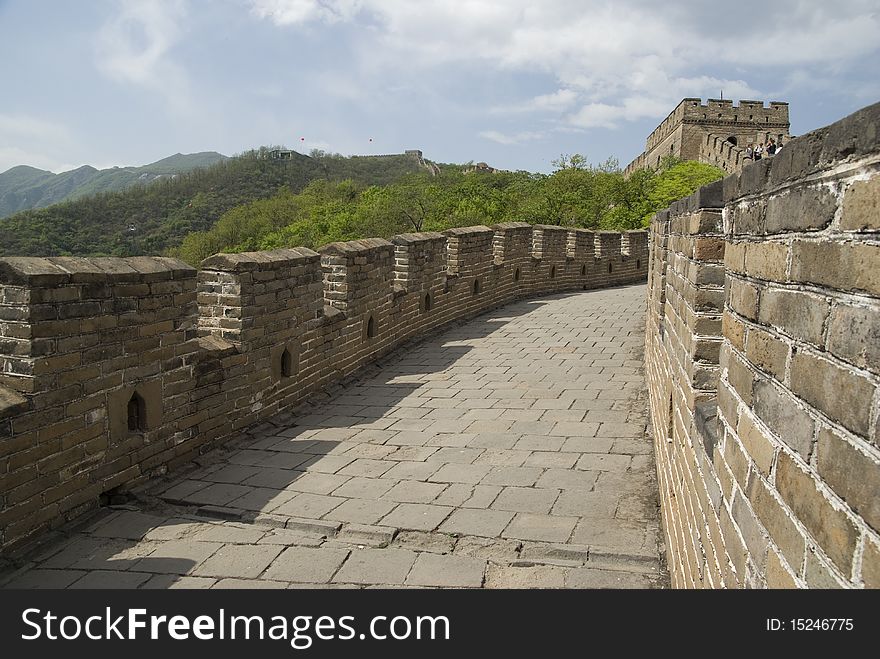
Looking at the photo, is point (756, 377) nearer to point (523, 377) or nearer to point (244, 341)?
point (244, 341)

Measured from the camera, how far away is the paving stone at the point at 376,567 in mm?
3500

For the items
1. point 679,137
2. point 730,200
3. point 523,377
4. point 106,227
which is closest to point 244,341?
point 523,377

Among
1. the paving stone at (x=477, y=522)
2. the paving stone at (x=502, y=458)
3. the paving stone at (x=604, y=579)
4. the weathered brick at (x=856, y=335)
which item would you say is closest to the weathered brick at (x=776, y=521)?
the weathered brick at (x=856, y=335)

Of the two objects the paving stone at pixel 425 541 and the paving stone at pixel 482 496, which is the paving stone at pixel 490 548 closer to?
the paving stone at pixel 425 541

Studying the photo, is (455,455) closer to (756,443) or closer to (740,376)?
(740,376)

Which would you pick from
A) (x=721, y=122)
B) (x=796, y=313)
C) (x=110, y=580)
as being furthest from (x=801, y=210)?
(x=721, y=122)

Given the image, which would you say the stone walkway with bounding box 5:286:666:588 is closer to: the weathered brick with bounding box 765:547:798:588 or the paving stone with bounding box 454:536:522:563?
the paving stone with bounding box 454:536:522:563

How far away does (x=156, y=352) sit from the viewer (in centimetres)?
492

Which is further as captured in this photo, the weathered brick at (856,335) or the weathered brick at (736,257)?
the weathered brick at (736,257)

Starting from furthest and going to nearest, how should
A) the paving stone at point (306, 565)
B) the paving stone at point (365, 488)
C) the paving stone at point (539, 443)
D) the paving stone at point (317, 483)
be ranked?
the paving stone at point (539, 443)
the paving stone at point (317, 483)
the paving stone at point (365, 488)
the paving stone at point (306, 565)

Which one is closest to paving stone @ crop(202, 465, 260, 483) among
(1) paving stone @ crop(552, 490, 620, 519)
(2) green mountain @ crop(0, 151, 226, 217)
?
(1) paving stone @ crop(552, 490, 620, 519)

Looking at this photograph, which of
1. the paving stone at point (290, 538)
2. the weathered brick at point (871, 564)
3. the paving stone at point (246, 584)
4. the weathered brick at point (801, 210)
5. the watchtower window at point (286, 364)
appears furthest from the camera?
the watchtower window at point (286, 364)

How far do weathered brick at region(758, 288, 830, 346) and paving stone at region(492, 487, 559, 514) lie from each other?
289cm

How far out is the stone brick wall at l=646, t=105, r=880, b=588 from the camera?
1.05m
